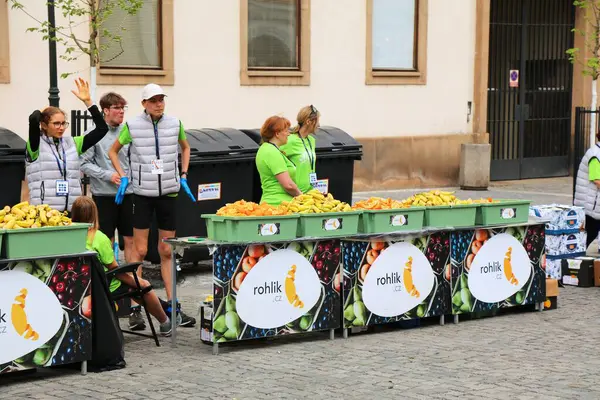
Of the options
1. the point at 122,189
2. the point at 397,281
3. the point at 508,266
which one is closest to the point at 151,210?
the point at 122,189

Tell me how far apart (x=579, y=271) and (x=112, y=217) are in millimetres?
4646

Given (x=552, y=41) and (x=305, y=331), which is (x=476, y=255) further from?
(x=552, y=41)

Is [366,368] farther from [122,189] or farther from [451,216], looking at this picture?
[122,189]

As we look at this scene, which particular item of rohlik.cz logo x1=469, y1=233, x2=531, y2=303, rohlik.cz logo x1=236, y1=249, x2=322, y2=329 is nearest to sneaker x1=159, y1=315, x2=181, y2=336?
rohlik.cz logo x1=236, y1=249, x2=322, y2=329

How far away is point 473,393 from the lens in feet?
25.6

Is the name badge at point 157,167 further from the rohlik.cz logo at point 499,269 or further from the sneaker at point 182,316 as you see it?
the rohlik.cz logo at point 499,269

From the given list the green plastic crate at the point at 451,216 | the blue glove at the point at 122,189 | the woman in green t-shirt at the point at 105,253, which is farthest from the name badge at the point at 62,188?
the green plastic crate at the point at 451,216

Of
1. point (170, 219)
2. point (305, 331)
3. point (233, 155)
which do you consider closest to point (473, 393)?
point (305, 331)

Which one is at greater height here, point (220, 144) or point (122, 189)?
point (220, 144)

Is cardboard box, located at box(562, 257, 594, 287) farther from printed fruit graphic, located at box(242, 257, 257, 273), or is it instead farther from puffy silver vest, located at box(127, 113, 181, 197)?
printed fruit graphic, located at box(242, 257, 257, 273)

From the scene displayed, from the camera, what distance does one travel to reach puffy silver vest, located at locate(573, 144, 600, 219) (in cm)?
1301

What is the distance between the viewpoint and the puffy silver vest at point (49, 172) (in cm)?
967

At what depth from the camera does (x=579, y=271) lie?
12.4m

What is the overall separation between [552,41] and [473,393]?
18481mm
